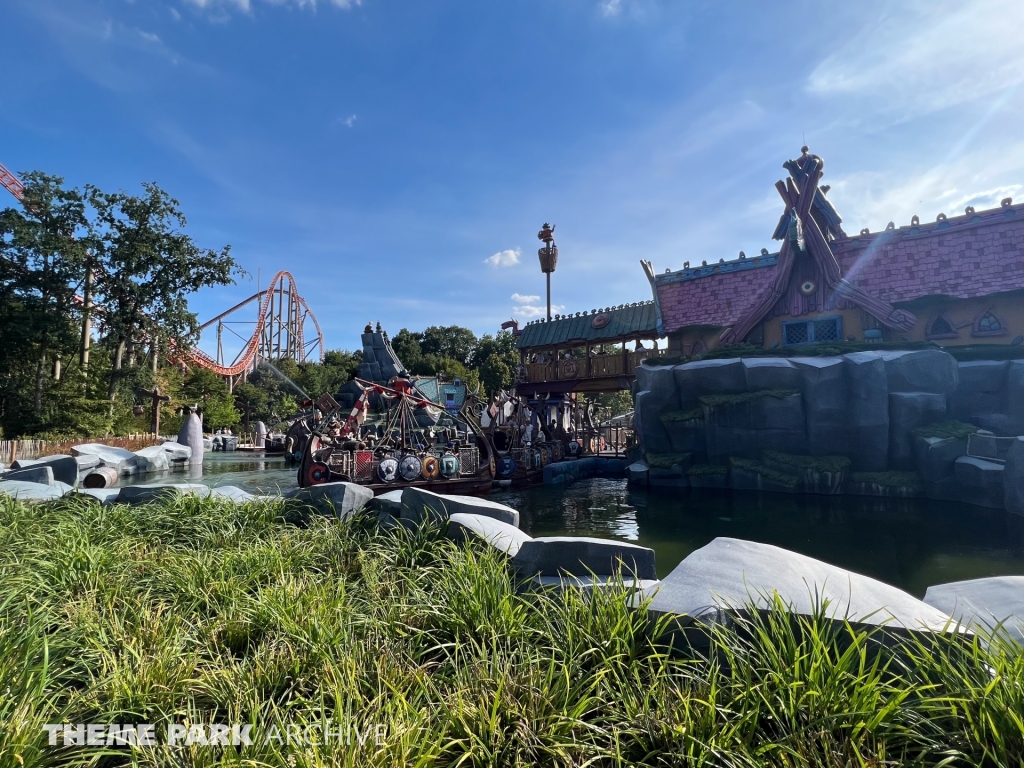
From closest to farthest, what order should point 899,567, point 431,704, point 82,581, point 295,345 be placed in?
point 431,704
point 82,581
point 899,567
point 295,345

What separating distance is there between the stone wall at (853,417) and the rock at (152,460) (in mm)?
18749

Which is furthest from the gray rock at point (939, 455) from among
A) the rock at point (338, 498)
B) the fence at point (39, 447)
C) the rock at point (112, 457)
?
the fence at point (39, 447)

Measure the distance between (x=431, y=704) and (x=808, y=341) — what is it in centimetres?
1842

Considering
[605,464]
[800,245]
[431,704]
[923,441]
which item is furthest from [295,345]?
[431,704]

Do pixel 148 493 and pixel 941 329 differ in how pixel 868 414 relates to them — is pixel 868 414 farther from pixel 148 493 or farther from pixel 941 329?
pixel 148 493

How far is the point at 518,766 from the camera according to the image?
1.95m

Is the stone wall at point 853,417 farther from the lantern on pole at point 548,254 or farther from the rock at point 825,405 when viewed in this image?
the lantern on pole at point 548,254

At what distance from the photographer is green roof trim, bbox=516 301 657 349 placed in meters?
21.9

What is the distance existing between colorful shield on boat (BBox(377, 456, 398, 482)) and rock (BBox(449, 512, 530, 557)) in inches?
341

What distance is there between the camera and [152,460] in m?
20.1

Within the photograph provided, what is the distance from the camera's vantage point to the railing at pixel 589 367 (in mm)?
20875

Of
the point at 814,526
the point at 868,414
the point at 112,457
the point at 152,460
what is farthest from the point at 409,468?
the point at 152,460

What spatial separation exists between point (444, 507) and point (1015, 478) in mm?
11616

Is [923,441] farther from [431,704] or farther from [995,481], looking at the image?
[431,704]
